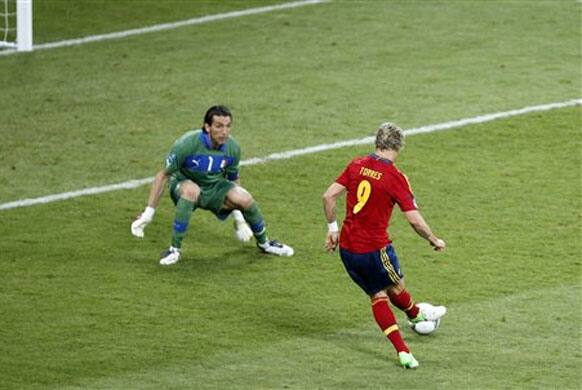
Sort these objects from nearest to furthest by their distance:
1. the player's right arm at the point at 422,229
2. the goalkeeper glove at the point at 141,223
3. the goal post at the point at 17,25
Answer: the player's right arm at the point at 422,229 < the goalkeeper glove at the point at 141,223 < the goal post at the point at 17,25

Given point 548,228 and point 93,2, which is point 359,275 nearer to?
point 548,228

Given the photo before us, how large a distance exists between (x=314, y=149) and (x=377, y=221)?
223 inches

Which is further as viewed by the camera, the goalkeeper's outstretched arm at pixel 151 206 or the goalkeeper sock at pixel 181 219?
the goalkeeper sock at pixel 181 219

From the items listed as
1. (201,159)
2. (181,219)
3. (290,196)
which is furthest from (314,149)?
(181,219)

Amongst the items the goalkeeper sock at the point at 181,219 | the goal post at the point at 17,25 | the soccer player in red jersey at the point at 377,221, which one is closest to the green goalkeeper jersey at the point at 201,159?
the goalkeeper sock at the point at 181,219

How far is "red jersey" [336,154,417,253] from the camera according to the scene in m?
13.4

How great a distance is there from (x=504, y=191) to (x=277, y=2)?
7823 mm

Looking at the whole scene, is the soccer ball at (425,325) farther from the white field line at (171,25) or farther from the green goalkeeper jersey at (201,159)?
the white field line at (171,25)

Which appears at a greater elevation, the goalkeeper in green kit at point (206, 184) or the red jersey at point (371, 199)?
the red jersey at point (371, 199)

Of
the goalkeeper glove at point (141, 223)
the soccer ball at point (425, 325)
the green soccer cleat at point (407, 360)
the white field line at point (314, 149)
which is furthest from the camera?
the white field line at point (314, 149)

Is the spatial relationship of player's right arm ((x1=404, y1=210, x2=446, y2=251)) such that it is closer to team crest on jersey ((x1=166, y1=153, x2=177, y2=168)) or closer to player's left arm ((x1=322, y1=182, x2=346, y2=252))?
player's left arm ((x1=322, y1=182, x2=346, y2=252))

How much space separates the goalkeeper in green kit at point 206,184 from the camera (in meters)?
15.6

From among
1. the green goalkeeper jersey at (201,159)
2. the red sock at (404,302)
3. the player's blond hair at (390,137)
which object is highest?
the player's blond hair at (390,137)

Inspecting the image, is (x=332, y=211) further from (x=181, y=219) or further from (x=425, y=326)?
(x=181, y=219)
